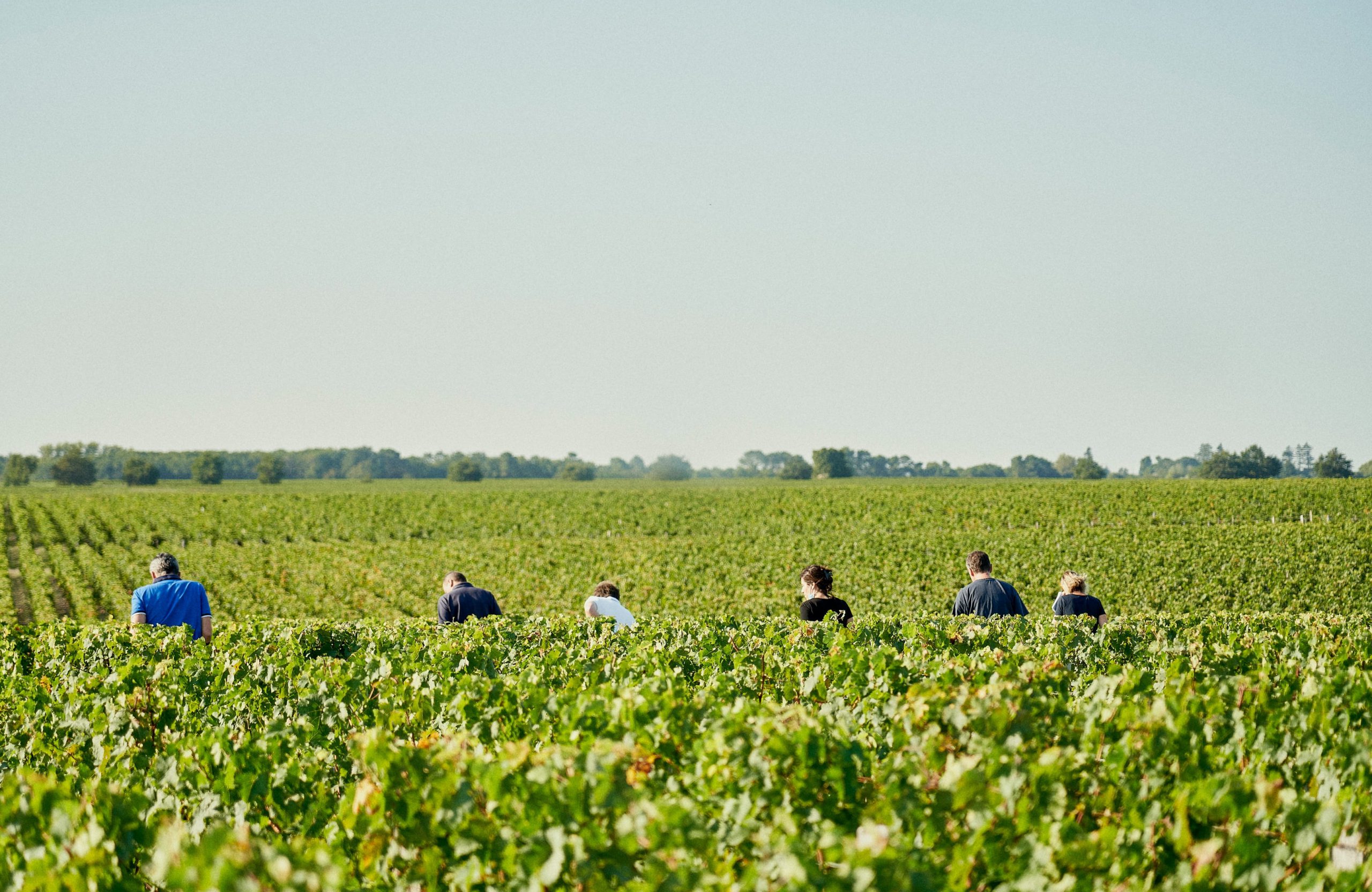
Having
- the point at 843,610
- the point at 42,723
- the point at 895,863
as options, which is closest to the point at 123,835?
the point at 895,863

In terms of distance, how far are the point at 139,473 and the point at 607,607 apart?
393 ft

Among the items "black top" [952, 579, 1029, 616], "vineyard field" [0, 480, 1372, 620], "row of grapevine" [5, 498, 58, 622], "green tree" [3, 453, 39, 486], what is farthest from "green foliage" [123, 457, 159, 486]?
"black top" [952, 579, 1029, 616]

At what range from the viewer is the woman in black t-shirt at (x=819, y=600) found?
30.1 feet

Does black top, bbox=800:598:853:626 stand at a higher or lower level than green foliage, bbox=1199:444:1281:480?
lower

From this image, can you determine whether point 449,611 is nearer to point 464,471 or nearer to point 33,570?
point 33,570

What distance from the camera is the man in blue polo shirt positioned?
Result: 936 centimetres

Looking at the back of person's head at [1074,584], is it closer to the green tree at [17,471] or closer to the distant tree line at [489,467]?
the distant tree line at [489,467]

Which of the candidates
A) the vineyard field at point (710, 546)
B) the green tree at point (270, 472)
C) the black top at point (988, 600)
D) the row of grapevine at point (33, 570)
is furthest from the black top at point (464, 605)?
the green tree at point (270, 472)

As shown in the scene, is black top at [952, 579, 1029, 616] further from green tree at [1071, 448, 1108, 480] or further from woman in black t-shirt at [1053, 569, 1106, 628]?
green tree at [1071, 448, 1108, 480]

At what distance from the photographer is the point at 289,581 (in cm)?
2811

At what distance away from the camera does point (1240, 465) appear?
78938mm

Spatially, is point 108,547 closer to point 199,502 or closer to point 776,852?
point 199,502

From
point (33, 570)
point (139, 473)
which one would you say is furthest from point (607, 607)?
point (139, 473)

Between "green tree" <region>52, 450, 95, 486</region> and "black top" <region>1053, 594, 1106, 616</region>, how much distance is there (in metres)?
131
